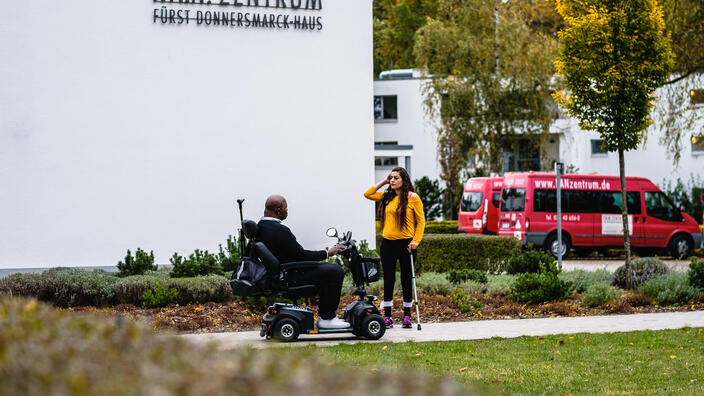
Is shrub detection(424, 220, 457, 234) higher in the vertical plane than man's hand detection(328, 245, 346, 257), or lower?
lower

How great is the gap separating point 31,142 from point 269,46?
4520 millimetres

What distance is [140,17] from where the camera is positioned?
15.1 metres

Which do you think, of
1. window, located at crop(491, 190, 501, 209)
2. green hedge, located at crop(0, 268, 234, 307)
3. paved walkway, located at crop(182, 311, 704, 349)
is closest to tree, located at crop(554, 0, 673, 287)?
paved walkway, located at crop(182, 311, 704, 349)

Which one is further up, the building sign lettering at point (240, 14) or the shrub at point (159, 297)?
the building sign lettering at point (240, 14)

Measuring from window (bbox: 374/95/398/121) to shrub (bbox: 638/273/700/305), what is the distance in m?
29.4

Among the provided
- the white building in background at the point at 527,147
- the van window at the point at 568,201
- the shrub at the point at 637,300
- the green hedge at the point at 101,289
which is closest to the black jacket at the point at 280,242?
the green hedge at the point at 101,289

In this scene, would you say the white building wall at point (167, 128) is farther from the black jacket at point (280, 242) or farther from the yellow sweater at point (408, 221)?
the black jacket at point (280, 242)

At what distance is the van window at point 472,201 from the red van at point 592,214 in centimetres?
251

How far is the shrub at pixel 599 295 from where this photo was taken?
11969 mm

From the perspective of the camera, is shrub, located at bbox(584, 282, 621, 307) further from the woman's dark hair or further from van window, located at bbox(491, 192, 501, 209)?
van window, located at bbox(491, 192, 501, 209)

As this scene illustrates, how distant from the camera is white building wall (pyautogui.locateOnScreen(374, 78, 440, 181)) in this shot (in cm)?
4091

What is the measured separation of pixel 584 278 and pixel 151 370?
12612 mm

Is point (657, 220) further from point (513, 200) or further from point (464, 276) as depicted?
point (464, 276)

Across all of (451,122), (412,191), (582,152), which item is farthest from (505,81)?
(412,191)
